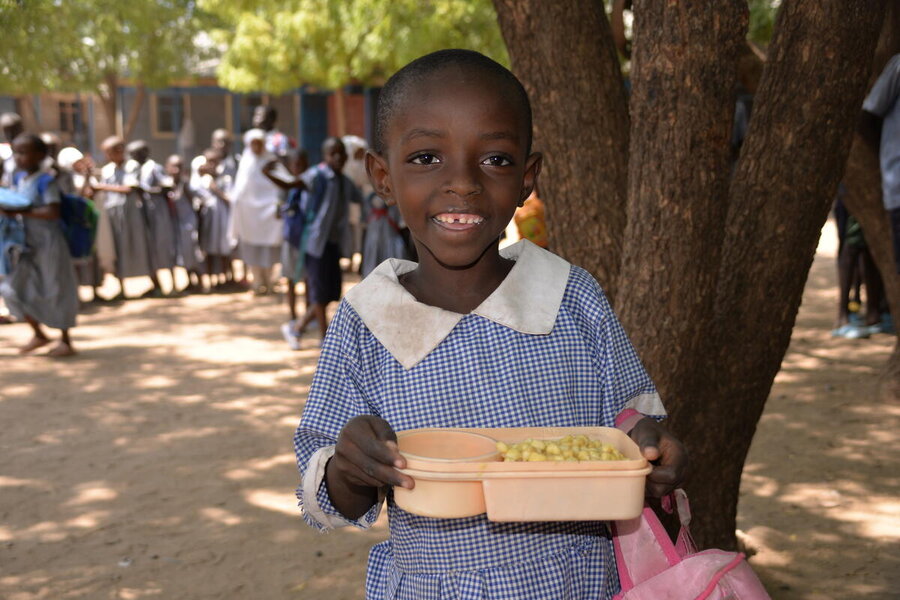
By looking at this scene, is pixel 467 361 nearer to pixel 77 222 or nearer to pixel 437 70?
pixel 437 70

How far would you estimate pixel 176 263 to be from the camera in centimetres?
1172

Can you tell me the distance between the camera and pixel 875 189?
17.1ft

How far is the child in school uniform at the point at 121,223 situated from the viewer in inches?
437

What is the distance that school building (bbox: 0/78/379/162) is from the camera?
86.1 ft

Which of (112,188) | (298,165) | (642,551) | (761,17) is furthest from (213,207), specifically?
(642,551)

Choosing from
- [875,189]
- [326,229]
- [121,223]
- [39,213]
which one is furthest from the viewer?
[121,223]

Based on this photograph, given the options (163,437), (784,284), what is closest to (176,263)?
(163,437)

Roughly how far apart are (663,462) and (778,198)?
1.50 m

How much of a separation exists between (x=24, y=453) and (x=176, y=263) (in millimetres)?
6315

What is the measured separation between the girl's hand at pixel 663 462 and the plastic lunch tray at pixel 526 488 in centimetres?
14

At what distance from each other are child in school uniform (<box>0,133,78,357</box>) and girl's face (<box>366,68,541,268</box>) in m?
6.88

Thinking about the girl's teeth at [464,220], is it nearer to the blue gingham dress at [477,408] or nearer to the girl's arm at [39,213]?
the blue gingham dress at [477,408]

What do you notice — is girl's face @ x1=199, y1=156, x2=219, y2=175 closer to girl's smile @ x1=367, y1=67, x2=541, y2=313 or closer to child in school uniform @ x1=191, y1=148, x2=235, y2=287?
child in school uniform @ x1=191, y1=148, x2=235, y2=287

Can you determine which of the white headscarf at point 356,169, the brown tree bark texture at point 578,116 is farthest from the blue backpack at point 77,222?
the brown tree bark texture at point 578,116
